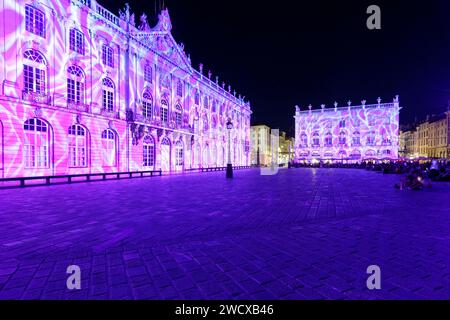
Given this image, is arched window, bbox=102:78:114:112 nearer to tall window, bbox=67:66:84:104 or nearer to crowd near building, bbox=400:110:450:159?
tall window, bbox=67:66:84:104

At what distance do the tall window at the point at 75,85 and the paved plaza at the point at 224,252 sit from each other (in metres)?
15.9

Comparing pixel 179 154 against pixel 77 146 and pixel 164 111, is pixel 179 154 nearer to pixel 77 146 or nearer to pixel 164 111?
pixel 164 111

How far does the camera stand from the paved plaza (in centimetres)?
306

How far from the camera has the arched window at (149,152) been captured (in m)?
29.3

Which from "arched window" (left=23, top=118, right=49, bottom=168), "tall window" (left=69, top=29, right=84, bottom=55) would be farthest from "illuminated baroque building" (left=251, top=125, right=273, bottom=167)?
"arched window" (left=23, top=118, right=49, bottom=168)

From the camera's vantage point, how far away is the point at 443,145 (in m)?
70.2

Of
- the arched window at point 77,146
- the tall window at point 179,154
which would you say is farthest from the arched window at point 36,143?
the tall window at point 179,154

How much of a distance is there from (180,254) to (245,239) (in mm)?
1402

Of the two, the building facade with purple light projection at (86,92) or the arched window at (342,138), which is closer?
the building facade with purple light projection at (86,92)

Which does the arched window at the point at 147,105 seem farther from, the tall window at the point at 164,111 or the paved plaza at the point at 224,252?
the paved plaza at the point at 224,252

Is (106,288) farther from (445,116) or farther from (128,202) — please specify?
(445,116)

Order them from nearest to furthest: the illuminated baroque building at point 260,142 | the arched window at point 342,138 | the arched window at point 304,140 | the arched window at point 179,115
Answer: the arched window at point 179,115 → the arched window at point 342,138 → the arched window at point 304,140 → the illuminated baroque building at point 260,142

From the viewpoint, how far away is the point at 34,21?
18438 mm
